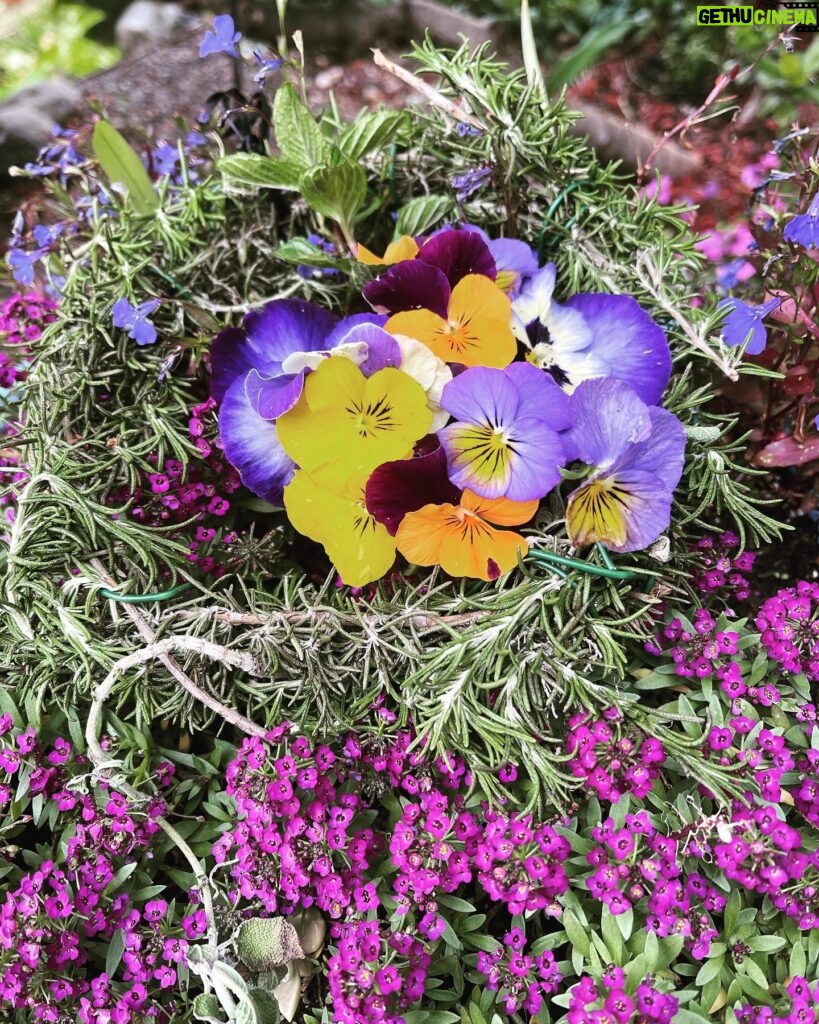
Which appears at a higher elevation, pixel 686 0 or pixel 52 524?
pixel 52 524

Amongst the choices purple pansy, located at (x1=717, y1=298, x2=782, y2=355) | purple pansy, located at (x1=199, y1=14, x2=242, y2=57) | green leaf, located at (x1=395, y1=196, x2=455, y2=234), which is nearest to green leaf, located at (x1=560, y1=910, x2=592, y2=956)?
purple pansy, located at (x1=717, y1=298, x2=782, y2=355)

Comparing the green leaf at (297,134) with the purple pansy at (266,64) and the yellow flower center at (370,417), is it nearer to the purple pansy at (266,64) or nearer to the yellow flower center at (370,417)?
the purple pansy at (266,64)

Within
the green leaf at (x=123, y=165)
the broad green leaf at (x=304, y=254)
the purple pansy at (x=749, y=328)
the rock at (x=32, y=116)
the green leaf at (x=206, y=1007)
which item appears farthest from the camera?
the rock at (x=32, y=116)

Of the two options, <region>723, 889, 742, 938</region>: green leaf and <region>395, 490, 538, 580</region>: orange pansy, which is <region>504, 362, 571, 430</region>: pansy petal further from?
<region>723, 889, 742, 938</region>: green leaf

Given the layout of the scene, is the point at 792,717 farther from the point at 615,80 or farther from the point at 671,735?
the point at 615,80

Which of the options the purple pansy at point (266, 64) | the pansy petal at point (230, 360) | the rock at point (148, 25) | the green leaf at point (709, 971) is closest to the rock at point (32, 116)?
the rock at point (148, 25)

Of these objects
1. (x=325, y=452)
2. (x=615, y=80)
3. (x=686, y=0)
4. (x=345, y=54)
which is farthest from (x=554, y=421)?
(x=345, y=54)
